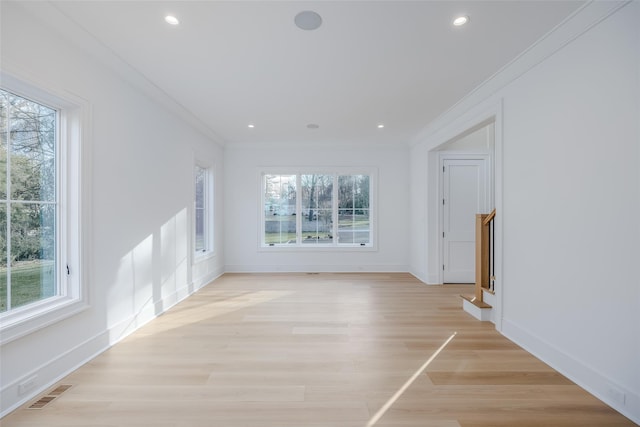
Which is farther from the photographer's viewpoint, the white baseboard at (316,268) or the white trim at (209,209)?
the white baseboard at (316,268)

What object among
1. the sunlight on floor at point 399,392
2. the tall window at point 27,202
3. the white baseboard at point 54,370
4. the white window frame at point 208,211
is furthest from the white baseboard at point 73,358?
the sunlight on floor at point 399,392

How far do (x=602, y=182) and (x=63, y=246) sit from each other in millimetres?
4089

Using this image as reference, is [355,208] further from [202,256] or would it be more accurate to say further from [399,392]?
[399,392]

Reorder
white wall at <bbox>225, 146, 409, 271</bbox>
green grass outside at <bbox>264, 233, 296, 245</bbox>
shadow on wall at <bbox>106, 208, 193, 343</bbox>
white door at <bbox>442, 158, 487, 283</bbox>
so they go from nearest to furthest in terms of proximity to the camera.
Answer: shadow on wall at <bbox>106, 208, 193, 343</bbox>
white door at <bbox>442, 158, 487, 283</bbox>
white wall at <bbox>225, 146, 409, 271</bbox>
green grass outside at <bbox>264, 233, 296, 245</bbox>

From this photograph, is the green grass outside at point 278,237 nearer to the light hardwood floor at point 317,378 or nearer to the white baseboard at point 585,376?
the light hardwood floor at point 317,378

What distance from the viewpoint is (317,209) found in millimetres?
6328

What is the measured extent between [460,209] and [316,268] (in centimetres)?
301

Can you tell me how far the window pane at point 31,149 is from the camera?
6.72ft

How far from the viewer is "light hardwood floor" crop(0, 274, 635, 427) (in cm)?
183

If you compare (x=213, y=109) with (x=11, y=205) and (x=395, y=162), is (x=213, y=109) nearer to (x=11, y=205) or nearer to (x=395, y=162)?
(x=11, y=205)

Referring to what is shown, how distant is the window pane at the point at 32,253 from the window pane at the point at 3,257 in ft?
0.17

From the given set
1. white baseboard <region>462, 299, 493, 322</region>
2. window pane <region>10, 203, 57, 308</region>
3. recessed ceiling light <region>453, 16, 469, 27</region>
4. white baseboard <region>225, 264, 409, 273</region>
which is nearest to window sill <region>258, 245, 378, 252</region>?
white baseboard <region>225, 264, 409, 273</region>

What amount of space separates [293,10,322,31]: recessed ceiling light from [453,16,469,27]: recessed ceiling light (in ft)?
3.36

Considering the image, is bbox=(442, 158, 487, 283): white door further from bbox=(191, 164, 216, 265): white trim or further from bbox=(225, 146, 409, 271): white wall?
bbox=(191, 164, 216, 265): white trim
